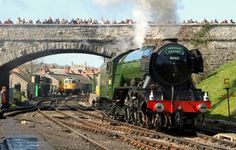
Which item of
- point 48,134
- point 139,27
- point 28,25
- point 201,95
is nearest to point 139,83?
point 201,95

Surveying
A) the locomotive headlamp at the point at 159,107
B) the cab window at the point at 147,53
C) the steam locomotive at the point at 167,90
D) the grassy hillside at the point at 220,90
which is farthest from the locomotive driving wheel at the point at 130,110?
the grassy hillside at the point at 220,90

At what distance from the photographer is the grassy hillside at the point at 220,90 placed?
2633 cm

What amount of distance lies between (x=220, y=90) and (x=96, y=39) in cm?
1139

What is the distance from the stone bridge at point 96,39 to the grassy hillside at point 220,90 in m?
1.51

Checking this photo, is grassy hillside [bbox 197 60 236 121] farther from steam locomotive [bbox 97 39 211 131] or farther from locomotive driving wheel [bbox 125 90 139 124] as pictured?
steam locomotive [bbox 97 39 211 131]

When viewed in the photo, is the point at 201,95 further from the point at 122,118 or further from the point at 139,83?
the point at 122,118

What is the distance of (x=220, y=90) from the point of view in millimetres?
31672

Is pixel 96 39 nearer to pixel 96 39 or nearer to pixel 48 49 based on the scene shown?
pixel 96 39

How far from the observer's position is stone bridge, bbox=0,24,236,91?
3828 cm

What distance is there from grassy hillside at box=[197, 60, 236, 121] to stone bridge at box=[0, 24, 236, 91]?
59.6 inches

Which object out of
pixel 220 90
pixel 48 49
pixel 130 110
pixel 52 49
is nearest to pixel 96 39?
pixel 52 49

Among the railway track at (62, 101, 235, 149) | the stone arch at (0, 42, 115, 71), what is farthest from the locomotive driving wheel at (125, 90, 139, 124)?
the stone arch at (0, 42, 115, 71)

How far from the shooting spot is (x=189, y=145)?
577 inches

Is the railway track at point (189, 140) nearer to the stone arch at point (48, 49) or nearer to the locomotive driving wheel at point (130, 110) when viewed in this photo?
the locomotive driving wheel at point (130, 110)
